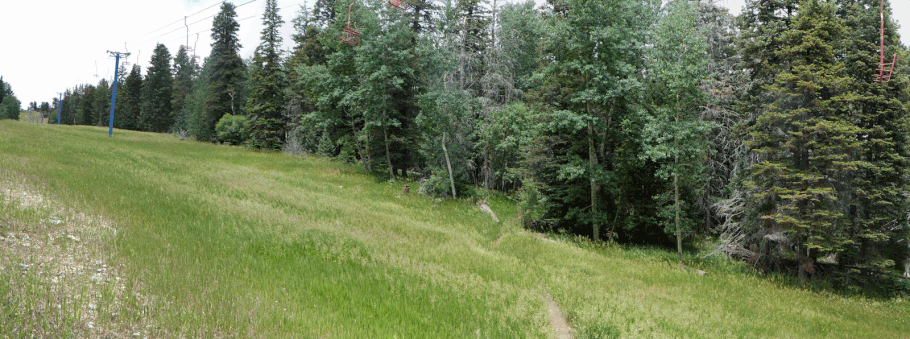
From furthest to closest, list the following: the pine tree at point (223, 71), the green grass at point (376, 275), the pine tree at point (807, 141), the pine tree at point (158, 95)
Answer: the pine tree at point (158, 95) → the pine tree at point (223, 71) → the pine tree at point (807, 141) → the green grass at point (376, 275)

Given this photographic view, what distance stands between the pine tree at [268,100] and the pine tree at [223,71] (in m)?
7.83

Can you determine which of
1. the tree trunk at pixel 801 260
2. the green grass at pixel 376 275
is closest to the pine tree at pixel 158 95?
the green grass at pixel 376 275

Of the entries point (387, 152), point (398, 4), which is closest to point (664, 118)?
point (398, 4)

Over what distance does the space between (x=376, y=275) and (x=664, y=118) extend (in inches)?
531

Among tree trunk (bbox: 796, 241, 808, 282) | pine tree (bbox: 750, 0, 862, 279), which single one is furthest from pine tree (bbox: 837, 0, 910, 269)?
tree trunk (bbox: 796, 241, 808, 282)

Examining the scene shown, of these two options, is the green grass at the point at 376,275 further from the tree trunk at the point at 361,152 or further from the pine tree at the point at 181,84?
the pine tree at the point at 181,84

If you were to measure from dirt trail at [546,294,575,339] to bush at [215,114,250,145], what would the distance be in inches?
1848

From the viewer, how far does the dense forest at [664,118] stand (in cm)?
1652

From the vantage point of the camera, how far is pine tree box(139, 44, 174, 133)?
2832 inches

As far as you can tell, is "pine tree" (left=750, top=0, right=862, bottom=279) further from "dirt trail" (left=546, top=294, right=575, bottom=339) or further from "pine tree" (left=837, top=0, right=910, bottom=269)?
"dirt trail" (left=546, top=294, right=575, bottom=339)

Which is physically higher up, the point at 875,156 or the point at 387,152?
the point at 875,156

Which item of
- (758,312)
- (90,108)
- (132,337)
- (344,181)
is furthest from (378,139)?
(90,108)

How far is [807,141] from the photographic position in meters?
16.4

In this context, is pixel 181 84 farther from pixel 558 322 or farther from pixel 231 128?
pixel 558 322
